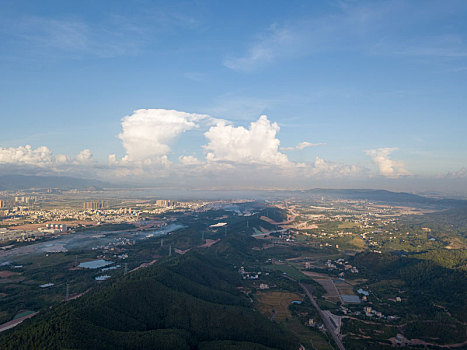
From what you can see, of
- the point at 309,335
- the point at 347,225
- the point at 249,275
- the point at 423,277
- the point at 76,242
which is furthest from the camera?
the point at 347,225

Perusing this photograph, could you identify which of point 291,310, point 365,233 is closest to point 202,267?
point 291,310

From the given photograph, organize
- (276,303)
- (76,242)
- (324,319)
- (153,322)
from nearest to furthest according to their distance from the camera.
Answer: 1. (153,322)
2. (324,319)
3. (276,303)
4. (76,242)

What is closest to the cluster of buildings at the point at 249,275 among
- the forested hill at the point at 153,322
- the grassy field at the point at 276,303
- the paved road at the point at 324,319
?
the grassy field at the point at 276,303

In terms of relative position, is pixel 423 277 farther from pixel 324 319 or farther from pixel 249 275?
pixel 249 275

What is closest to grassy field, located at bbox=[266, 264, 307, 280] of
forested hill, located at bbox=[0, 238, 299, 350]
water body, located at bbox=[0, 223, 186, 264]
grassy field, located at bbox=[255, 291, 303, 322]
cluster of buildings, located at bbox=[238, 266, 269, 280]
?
cluster of buildings, located at bbox=[238, 266, 269, 280]

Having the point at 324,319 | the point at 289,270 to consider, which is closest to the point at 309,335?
the point at 324,319

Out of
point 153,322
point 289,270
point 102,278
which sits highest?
point 153,322

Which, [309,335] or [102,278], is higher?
[102,278]
